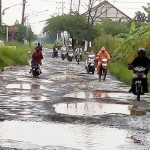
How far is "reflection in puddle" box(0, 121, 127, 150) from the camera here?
287 inches

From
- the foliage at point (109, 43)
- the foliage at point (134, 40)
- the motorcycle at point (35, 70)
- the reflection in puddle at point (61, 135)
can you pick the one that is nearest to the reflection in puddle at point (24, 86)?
the foliage at point (134, 40)

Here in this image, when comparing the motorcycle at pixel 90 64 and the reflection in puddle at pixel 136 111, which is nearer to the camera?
the reflection in puddle at pixel 136 111

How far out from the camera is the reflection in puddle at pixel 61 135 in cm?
728

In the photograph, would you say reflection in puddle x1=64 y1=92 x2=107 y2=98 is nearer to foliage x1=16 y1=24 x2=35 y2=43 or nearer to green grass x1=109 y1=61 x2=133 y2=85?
green grass x1=109 y1=61 x2=133 y2=85

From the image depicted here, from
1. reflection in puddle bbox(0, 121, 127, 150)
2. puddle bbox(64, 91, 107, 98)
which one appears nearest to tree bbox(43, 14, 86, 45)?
puddle bbox(64, 91, 107, 98)

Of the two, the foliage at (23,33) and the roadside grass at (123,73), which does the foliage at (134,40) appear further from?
the foliage at (23,33)

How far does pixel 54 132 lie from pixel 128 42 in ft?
35.8

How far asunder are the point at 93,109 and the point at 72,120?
1.71 m

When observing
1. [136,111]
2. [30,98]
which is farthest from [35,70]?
[136,111]

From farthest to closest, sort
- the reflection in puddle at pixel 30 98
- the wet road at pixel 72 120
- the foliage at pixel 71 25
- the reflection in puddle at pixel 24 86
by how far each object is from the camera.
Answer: the foliage at pixel 71 25 → the reflection in puddle at pixel 24 86 → the reflection in puddle at pixel 30 98 → the wet road at pixel 72 120

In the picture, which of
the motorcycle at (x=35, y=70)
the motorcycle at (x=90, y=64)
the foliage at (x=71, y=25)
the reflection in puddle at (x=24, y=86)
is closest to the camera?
the reflection in puddle at (x=24, y=86)

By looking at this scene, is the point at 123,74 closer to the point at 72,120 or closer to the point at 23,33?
the point at 72,120

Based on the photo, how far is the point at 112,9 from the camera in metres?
89.2

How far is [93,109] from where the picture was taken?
11.2 m
